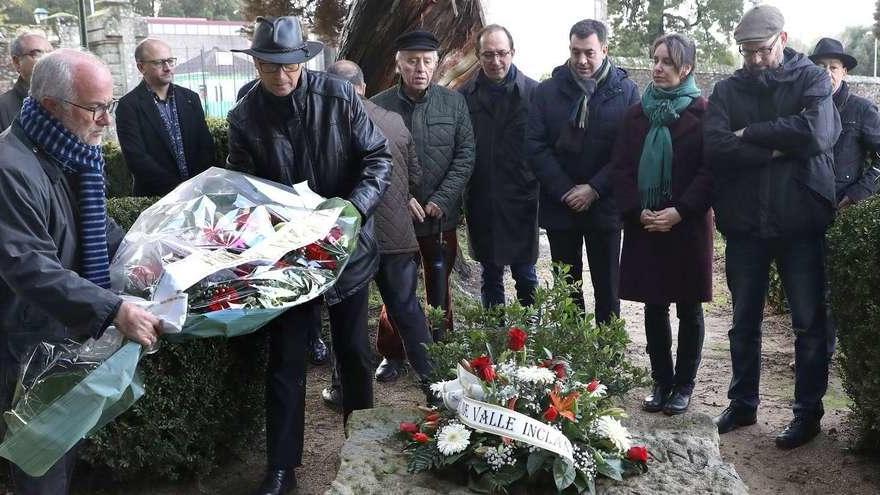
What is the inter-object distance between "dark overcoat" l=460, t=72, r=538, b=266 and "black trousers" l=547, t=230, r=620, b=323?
9.1 inches

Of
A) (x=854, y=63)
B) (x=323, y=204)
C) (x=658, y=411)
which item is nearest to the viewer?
(x=323, y=204)

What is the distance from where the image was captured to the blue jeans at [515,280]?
5.24 m

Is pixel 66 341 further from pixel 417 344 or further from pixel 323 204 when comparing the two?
pixel 417 344

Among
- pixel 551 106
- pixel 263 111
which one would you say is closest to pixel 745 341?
pixel 551 106

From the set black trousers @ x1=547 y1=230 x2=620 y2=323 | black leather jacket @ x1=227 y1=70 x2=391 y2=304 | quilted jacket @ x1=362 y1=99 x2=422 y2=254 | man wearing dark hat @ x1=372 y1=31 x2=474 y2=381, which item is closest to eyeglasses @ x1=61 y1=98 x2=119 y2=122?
black leather jacket @ x1=227 y1=70 x2=391 y2=304

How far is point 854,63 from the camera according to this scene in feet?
18.0

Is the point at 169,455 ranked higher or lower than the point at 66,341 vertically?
lower

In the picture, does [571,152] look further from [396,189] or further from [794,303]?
[794,303]

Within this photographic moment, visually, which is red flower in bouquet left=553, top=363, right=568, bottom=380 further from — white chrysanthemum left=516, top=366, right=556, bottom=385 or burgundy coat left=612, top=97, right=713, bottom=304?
burgundy coat left=612, top=97, right=713, bottom=304

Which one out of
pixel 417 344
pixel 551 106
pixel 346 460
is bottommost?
pixel 417 344

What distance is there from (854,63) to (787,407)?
2.31m

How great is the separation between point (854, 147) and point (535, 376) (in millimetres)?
2978

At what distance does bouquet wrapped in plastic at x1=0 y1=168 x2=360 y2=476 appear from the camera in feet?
8.73

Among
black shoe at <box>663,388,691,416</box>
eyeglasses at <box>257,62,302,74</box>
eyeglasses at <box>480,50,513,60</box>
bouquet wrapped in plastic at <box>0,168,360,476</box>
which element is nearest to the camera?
bouquet wrapped in plastic at <box>0,168,360,476</box>
